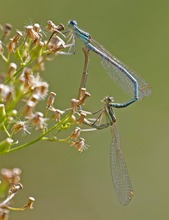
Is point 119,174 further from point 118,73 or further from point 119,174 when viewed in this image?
point 118,73

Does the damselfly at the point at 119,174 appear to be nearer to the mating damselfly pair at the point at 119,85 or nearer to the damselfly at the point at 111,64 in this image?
the mating damselfly pair at the point at 119,85

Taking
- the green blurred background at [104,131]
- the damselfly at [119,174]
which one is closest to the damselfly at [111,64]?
the damselfly at [119,174]

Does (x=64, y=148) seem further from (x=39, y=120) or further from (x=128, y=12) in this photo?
(x=39, y=120)

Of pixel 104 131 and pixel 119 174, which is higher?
pixel 104 131

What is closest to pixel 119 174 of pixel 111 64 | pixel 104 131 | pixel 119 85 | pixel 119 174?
pixel 119 174

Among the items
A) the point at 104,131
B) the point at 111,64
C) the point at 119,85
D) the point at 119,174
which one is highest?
the point at 104,131

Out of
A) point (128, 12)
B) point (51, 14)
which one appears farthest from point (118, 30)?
point (51, 14)
